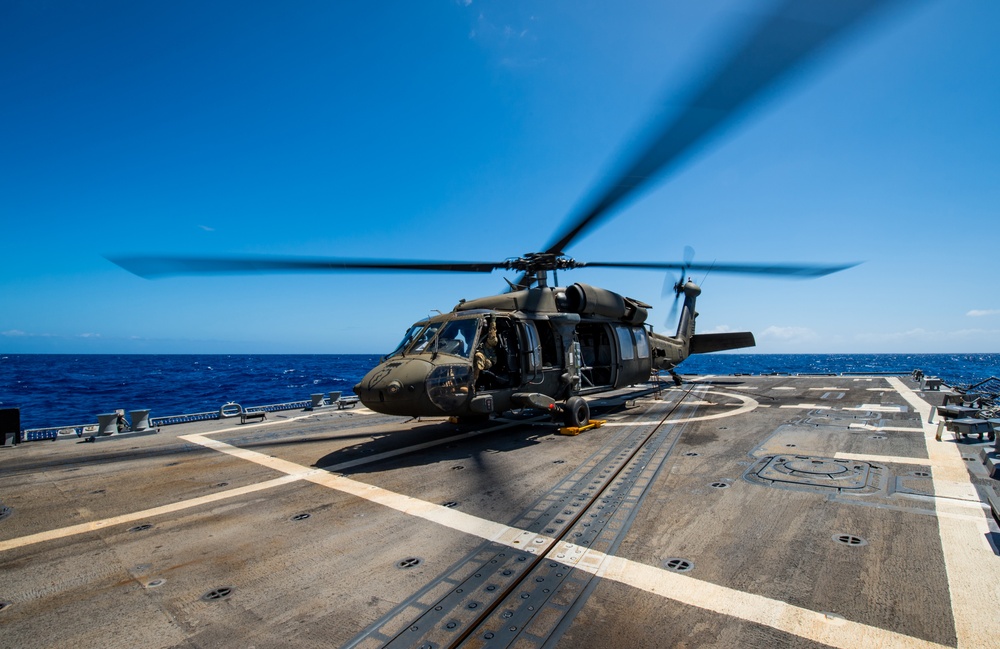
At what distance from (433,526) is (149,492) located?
Answer: 4.88 meters

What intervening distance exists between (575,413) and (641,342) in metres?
4.81

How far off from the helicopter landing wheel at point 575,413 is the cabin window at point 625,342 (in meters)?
2.93

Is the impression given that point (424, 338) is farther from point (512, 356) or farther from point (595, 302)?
point (595, 302)

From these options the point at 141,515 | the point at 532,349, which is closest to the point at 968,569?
the point at 532,349

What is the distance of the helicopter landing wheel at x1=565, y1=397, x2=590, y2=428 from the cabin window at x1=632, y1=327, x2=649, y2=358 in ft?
13.0

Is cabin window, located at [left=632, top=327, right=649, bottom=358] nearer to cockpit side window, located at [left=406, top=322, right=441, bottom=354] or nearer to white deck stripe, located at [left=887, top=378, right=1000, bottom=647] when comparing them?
cockpit side window, located at [left=406, top=322, right=441, bottom=354]

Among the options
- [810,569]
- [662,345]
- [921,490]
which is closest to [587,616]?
[810,569]

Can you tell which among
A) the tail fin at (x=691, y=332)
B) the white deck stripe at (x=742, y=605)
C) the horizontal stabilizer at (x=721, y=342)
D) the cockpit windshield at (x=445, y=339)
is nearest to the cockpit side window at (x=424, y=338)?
the cockpit windshield at (x=445, y=339)

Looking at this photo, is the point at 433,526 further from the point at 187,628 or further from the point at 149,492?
the point at 149,492

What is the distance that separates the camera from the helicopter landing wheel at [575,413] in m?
10.6

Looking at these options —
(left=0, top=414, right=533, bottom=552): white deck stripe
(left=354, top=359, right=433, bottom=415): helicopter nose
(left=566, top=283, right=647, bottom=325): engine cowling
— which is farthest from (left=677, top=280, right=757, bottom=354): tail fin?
(left=0, top=414, right=533, bottom=552): white deck stripe

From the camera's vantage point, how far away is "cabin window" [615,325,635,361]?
13.1m

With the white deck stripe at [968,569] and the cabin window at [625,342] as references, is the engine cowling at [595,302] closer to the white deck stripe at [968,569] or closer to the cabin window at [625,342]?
the cabin window at [625,342]

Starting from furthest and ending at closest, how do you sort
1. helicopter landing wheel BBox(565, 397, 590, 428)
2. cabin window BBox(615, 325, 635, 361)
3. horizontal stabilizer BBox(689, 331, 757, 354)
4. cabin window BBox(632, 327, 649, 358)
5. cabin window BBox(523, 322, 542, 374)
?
1. horizontal stabilizer BBox(689, 331, 757, 354)
2. cabin window BBox(632, 327, 649, 358)
3. cabin window BBox(615, 325, 635, 361)
4. helicopter landing wheel BBox(565, 397, 590, 428)
5. cabin window BBox(523, 322, 542, 374)
